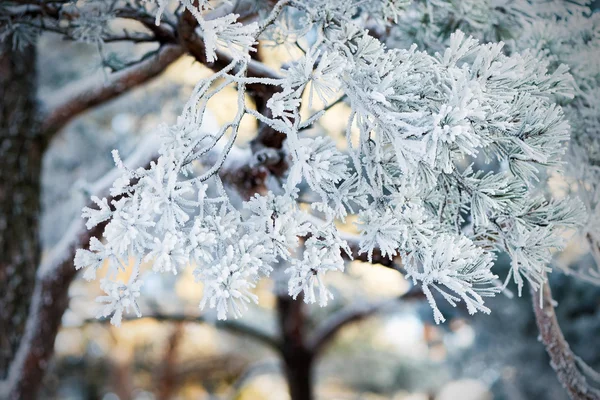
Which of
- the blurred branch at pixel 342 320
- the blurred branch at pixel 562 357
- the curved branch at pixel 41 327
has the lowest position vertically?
the blurred branch at pixel 342 320

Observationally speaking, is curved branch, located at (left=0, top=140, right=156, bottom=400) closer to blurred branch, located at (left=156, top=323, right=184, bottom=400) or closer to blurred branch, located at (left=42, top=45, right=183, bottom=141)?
blurred branch, located at (left=42, top=45, right=183, bottom=141)

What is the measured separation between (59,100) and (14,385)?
142 centimetres

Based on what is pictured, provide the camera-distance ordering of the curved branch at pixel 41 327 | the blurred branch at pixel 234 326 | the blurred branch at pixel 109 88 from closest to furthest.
→ the blurred branch at pixel 109 88 → the curved branch at pixel 41 327 → the blurred branch at pixel 234 326

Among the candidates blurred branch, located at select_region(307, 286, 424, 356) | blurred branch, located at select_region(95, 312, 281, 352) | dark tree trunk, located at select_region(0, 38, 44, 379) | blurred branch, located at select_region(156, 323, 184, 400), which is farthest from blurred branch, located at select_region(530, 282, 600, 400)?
blurred branch, located at select_region(156, 323, 184, 400)

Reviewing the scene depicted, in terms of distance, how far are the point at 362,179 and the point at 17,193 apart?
2.27 meters

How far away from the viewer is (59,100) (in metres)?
2.69

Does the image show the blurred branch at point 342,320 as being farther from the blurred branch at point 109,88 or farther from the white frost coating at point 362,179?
the white frost coating at point 362,179

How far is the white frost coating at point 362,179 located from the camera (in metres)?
0.95

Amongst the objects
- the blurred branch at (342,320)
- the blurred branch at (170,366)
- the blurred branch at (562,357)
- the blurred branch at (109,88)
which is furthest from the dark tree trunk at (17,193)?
the blurred branch at (170,366)

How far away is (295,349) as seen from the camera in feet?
15.7

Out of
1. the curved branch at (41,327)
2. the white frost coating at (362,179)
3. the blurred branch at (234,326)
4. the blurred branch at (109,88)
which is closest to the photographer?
the white frost coating at (362,179)

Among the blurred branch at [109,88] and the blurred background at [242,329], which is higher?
the blurred branch at [109,88]

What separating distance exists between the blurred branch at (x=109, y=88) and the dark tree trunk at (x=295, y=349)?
2.61 meters

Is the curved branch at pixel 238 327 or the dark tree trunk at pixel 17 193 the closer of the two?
the dark tree trunk at pixel 17 193
